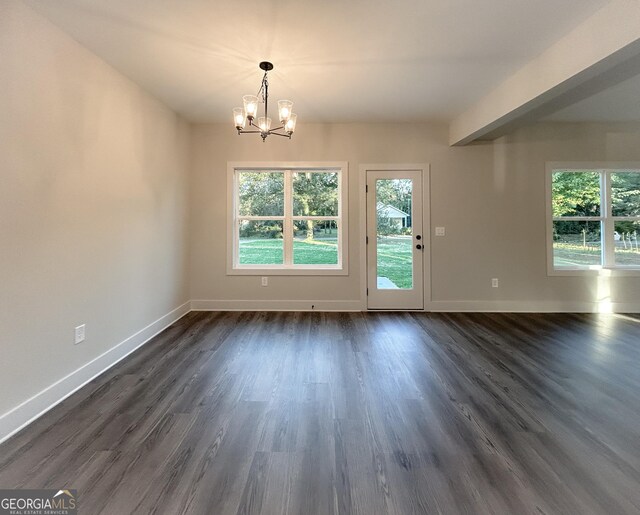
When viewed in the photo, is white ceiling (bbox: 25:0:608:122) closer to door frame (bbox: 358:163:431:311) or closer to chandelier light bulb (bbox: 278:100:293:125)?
chandelier light bulb (bbox: 278:100:293:125)

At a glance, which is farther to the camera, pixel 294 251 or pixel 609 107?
pixel 294 251

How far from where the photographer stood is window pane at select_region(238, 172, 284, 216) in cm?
448

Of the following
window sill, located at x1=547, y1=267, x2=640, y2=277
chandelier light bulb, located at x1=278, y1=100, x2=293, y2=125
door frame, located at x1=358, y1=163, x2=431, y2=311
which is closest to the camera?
chandelier light bulb, located at x1=278, y1=100, x2=293, y2=125

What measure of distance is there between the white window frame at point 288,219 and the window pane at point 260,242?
0.07 metres

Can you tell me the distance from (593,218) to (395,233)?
2.82 metres

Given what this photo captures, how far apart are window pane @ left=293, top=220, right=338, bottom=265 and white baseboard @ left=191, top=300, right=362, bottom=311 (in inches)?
23.5

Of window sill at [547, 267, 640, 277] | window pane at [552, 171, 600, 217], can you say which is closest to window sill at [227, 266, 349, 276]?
window sill at [547, 267, 640, 277]

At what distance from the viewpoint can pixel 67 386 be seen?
216cm

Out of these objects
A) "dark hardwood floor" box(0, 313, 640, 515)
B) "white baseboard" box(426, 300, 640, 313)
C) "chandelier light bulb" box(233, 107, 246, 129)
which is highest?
"chandelier light bulb" box(233, 107, 246, 129)

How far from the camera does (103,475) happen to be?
4.60ft

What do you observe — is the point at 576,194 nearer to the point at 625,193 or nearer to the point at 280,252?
the point at 625,193

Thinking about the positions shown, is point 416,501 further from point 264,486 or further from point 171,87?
point 171,87

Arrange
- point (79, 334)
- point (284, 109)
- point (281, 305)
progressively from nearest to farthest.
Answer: point (79, 334), point (284, 109), point (281, 305)

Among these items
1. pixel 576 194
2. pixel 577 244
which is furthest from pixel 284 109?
pixel 577 244
